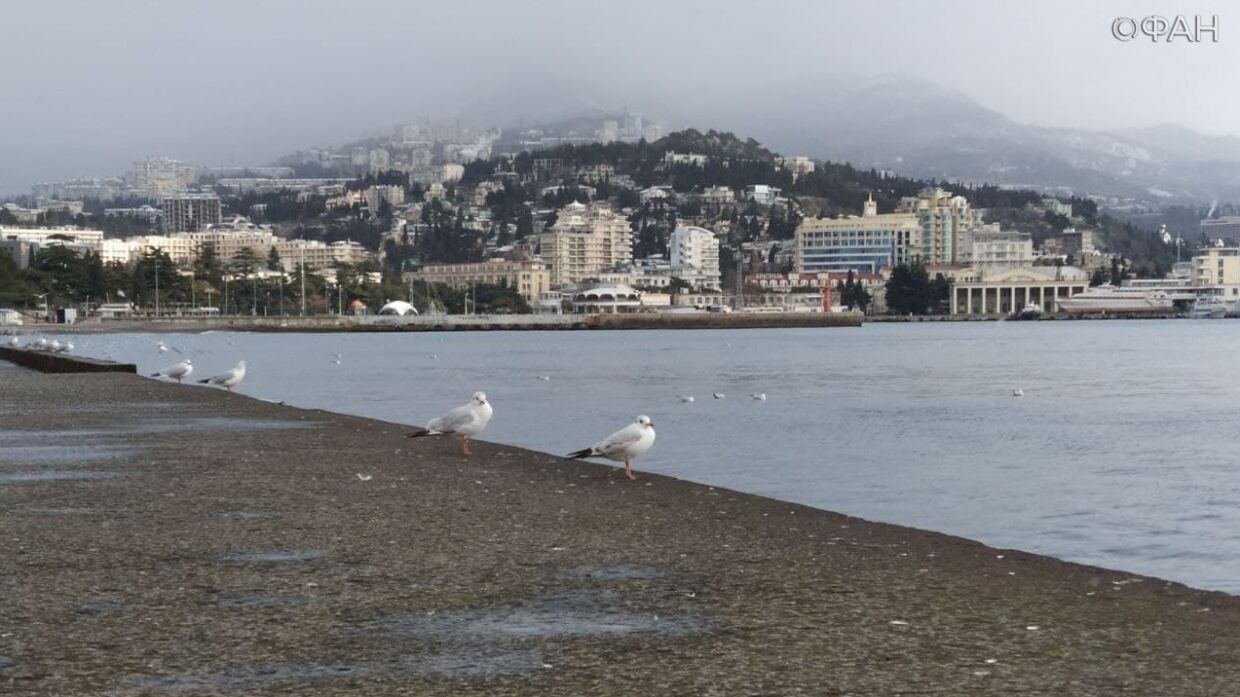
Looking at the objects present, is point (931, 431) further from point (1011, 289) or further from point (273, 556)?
point (1011, 289)

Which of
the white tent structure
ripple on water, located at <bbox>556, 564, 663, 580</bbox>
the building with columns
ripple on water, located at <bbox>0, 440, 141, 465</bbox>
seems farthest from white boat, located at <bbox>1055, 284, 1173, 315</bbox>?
ripple on water, located at <bbox>556, 564, 663, 580</bbox>

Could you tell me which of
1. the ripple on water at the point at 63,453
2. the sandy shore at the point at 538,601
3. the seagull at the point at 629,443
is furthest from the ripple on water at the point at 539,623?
the ripple on water at the point at 63,453

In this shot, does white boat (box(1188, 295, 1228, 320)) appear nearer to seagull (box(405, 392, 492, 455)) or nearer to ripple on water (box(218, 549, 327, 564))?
seagull (box(405, 392, 492, 455))

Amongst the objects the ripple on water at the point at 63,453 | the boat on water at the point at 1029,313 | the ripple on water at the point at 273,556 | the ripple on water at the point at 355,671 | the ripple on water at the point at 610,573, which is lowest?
the boat on water at the point at 1029,313

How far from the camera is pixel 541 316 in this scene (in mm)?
149250

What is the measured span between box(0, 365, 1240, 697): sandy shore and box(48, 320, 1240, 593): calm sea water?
2.95 m

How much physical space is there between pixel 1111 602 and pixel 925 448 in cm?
1447

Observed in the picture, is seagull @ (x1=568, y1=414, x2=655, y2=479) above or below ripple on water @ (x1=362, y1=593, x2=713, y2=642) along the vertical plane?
above

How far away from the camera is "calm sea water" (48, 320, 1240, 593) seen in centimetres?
1324

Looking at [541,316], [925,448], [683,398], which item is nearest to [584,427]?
[925,448]

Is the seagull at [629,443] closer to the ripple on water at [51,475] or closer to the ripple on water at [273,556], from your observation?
the ripple on water at [51,475]

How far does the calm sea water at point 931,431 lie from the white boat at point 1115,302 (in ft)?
408

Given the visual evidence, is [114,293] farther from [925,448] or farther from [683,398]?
[925,448]

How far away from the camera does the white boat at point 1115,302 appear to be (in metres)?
182
